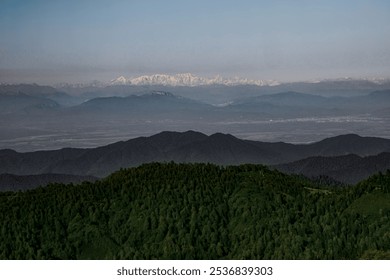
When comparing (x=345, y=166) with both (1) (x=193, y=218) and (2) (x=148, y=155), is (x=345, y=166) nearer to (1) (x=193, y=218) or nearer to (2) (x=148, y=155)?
(2) (x=148, y=155)

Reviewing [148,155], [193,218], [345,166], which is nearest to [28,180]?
[148,155]

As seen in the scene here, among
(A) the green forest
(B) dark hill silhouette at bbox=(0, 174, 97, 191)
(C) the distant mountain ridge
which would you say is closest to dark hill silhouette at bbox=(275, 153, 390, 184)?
(C) the distant mountain ridge

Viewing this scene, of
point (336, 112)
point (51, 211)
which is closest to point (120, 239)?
point (51, 211)

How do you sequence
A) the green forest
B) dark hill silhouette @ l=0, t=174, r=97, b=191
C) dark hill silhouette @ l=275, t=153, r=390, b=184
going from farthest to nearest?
dark hill silhouette @ l=275, t=153, r=390, b=184 → dark hill silhouette @ l=0, t=174, r=97, b=191 → the green forest

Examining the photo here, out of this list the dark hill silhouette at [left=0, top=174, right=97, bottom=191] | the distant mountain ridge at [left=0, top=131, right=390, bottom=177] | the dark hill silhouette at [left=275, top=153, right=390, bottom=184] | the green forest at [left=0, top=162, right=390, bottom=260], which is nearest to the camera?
the green forest at [left=0, top=162, right=390, bottom=260]

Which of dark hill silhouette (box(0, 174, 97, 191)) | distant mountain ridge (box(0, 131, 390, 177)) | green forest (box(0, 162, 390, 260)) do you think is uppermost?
green forest (box(0, 162, 390, 260))

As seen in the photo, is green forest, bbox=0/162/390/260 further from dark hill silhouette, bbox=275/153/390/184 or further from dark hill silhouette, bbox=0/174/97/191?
dark hill silhouette, bbox=275/153/390/184
